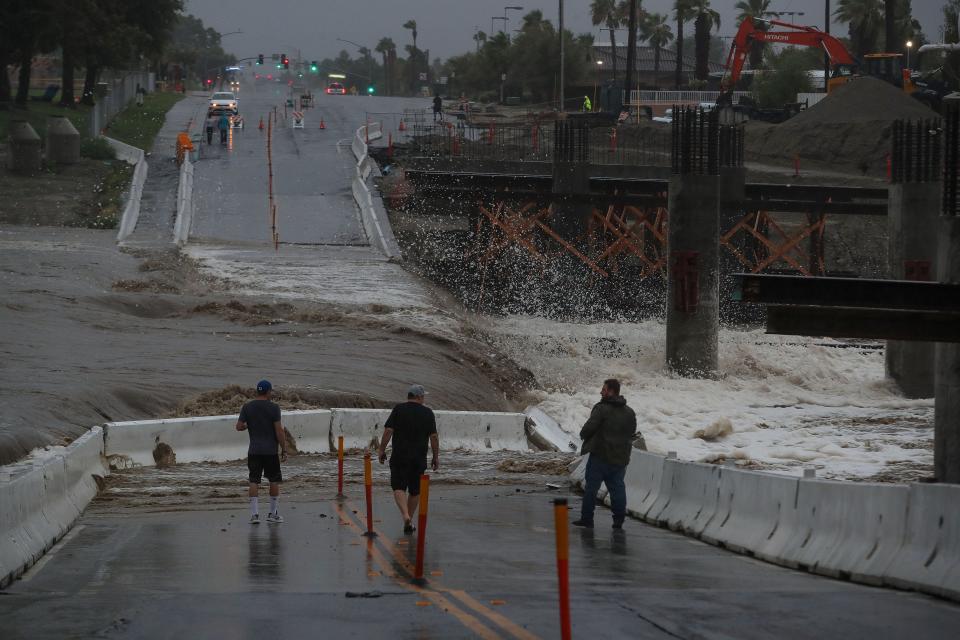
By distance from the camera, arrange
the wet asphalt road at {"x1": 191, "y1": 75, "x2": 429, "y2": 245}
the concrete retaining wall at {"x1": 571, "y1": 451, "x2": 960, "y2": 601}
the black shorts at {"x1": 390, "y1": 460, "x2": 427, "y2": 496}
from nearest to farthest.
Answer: the concrete retaining wall at {"x1": 571, "y1": 451, "x2": 960, "y2": 601} → the black shorts at {"x1": 390, "y1": 460, "x2": 427, "y2": 496} → the wet asphalt road at {"x1": 191, "y1": 75, "x2": 429, "y2": 245}

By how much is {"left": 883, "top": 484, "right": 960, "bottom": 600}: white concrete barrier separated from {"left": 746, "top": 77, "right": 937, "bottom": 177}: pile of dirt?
199ft

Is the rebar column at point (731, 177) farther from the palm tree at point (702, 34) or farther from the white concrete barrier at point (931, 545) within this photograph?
the palm tree at point (702, 34)

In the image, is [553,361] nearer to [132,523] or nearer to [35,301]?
[35,301]

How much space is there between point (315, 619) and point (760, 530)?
17.2ft

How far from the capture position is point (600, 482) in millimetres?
14438

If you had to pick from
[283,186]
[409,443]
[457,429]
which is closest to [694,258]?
[457,429]

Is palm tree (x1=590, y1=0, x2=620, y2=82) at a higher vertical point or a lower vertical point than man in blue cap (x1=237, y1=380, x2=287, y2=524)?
higher

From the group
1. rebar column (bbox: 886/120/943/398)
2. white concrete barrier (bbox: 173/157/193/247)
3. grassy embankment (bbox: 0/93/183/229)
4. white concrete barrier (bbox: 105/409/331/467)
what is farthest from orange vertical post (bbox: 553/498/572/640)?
grassy embankment (bbox: 0/93/183/229)

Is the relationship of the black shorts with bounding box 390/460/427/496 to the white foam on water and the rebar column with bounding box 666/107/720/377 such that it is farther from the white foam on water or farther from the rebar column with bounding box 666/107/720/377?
the rebar column with bounding box 666/107/720/377

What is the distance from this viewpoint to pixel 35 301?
33438 mm

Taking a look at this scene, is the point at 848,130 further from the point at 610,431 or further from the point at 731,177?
the point at 610,431

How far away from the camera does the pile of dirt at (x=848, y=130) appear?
70750mm

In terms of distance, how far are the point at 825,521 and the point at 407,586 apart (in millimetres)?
3735

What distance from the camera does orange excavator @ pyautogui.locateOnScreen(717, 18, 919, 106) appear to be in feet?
248
